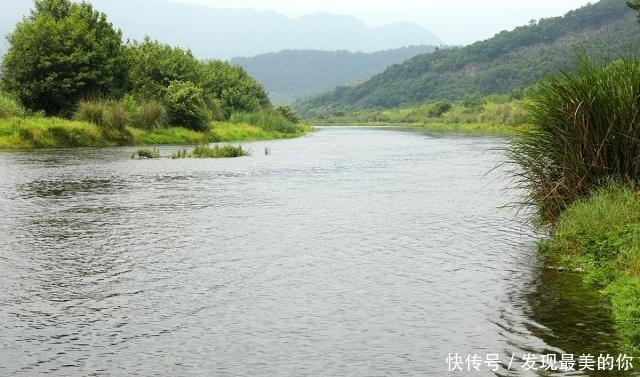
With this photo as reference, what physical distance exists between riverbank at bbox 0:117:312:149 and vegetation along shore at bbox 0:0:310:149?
0.08 m

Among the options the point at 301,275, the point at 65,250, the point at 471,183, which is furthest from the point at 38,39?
the point at 301,275

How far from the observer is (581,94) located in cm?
1642

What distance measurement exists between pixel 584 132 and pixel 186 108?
62.9 meters

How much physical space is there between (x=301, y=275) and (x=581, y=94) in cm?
797

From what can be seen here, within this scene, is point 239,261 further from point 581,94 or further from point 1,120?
point 1,120

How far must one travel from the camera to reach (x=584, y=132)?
16.1 metres

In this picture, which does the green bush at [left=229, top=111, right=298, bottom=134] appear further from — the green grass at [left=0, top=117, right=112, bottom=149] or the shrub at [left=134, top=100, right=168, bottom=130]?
the green grass at [left=0, top=117, right=112, bottom=149]

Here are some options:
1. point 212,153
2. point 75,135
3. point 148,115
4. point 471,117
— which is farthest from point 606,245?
point 471,117

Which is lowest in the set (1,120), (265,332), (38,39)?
(265,332)

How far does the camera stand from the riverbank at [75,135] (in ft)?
184

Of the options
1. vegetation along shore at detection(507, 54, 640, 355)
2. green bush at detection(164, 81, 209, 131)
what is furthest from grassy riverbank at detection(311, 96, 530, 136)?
vegetation along shore at detection(507, 54, 640, 355)

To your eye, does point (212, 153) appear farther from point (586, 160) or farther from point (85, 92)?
point (586, 160)

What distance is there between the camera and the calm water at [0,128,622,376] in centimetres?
969

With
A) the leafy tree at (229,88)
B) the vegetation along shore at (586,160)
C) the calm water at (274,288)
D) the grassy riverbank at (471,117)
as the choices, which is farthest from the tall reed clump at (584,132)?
the leafy tree at (229,88)
